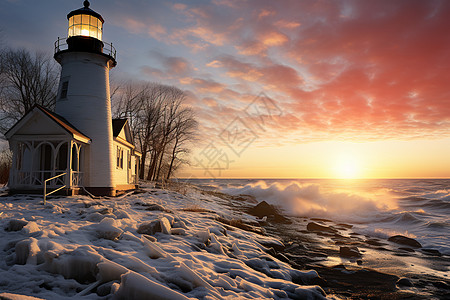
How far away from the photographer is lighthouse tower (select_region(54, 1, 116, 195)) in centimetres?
1598

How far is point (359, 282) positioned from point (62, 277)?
279 inches

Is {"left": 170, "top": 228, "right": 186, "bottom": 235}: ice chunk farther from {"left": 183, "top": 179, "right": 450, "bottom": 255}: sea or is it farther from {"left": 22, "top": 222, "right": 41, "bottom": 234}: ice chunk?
{"left": 183, "top": 179, "right": 450, "bottom": 255}: sea

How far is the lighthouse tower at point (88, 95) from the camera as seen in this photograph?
52.4 feet

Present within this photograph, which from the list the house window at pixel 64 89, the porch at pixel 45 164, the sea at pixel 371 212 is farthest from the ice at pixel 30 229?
the sea at pixel 371 212

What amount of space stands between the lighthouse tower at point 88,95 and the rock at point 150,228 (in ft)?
33.2

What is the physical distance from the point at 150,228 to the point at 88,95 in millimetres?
12126

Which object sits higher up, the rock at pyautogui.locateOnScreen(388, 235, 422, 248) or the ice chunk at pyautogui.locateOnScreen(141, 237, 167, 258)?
the ice chunk at pyautogui.locateOnScreen(141, 237, 167, 258)

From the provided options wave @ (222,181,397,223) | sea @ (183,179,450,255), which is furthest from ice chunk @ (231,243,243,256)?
wave @ (222,181,397,223)

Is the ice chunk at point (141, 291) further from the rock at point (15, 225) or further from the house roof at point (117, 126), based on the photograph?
the house roof at point (117, 126)

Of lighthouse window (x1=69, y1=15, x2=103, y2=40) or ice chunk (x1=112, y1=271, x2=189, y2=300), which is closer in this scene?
ice chunk (x1=112, y1=271, x2=189, y2=300)

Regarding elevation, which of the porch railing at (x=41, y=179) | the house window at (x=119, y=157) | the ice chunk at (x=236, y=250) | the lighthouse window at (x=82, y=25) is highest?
the lighthouse window at (x=82, y=25)

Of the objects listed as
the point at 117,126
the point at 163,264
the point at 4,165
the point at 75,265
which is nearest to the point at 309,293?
the point at 163,264

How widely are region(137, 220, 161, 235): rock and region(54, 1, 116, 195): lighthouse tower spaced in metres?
10.1

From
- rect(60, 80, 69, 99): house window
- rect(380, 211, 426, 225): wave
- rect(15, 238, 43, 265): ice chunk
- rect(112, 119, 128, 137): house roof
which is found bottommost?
rect(380, 211, 426, 225): wave
